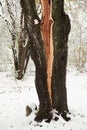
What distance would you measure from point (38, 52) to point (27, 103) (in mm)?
3836

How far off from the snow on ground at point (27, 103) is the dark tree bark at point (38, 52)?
47 cm

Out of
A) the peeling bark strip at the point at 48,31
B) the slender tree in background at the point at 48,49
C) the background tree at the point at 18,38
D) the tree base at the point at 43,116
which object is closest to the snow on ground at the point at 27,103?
the tree base at the point at 43,116

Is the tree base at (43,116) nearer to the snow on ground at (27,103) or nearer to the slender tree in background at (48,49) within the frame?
the slender tree in background at (48,49)

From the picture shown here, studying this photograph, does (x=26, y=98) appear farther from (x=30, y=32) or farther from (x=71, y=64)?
(x=71, y=64)

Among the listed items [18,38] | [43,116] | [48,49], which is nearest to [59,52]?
[48,49]

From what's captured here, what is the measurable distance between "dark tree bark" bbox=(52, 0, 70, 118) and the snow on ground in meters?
0.51

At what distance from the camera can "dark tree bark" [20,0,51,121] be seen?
27.6 ft

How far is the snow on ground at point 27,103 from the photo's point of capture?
8.95 m

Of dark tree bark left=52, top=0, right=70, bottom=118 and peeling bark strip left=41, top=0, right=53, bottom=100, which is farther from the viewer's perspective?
dark tree bark left=52, top=0, right=70, bottom=118

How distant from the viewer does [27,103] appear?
39.3 feet

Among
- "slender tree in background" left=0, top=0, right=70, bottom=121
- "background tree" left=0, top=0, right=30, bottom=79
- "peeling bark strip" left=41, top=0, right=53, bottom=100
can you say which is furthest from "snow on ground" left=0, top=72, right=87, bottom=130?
"peeling bark strip" left=41, top=0, right=53, bottom=100

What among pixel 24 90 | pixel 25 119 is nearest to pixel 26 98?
pixel 24 90

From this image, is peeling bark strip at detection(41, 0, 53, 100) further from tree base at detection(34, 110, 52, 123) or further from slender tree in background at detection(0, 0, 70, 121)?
tree base at detection(34, 110, 52, 123)

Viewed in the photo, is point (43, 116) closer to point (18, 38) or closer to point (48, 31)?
point (48, 31)
